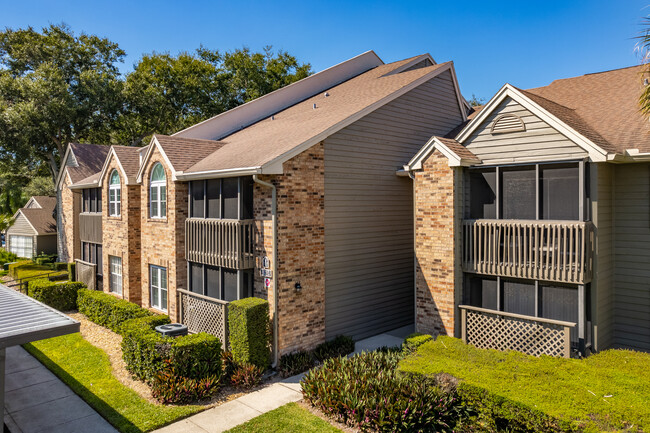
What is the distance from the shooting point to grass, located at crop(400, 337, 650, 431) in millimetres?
6344

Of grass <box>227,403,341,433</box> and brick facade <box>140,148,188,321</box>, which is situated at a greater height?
brick facade <box>140,148,188,321</box>

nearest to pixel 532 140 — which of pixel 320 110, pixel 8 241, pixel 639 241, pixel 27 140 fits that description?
pixel 639 241

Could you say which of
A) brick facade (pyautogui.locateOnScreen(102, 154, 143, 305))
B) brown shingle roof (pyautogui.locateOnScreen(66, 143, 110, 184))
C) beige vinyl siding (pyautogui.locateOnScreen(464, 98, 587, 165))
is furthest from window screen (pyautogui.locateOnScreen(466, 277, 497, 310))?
brown shingle roof (pyautogui.locateOnScreen(66, 143, 110, 184))

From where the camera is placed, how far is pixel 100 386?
10461 mm

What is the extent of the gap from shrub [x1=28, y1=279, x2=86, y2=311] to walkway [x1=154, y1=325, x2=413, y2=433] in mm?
11894

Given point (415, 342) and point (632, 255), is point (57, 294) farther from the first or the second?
point (632, 255)

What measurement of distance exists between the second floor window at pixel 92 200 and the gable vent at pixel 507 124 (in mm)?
18272

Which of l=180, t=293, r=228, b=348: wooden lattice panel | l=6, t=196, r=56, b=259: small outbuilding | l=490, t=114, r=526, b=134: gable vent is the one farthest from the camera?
l=6, t=196, r=56, b=259: small outbuilding

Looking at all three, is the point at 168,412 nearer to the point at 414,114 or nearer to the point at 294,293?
the point at 294,293

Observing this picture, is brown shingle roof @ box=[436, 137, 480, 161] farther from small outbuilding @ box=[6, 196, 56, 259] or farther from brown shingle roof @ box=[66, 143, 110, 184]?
small outbuilding @ box=[6, 196, 56, 259]

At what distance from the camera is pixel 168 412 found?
29.8 ft

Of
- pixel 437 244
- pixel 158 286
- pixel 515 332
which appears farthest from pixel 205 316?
pixel 515 332

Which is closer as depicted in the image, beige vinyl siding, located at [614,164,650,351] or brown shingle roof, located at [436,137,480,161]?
beige vinyl siding, located at [614,164,650,351]

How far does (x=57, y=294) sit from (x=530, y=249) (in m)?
17.6
